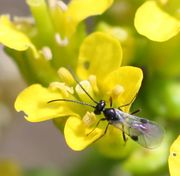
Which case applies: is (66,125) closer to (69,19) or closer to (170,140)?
(69,19)

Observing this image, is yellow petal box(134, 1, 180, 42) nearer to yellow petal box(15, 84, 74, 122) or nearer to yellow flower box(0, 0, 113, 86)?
yellow flower box(0, 0, 113, 86)

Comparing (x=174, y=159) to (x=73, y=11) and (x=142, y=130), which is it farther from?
(x=73, y=11)

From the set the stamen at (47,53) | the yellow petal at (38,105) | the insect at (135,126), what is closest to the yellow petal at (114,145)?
the insect at (135,126)

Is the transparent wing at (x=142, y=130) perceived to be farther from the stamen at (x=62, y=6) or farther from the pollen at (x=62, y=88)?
the stamen at (x=62, y=6)

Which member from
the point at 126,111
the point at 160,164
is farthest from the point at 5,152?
the point at 126,111

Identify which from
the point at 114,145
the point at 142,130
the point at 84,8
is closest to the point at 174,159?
the point at 142,130
